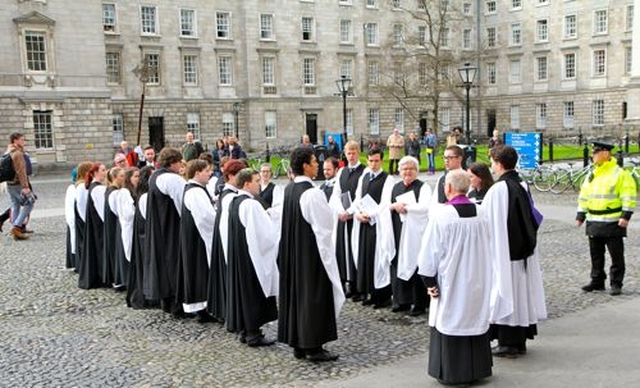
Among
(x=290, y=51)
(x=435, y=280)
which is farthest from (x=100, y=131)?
(x=435, y=280)

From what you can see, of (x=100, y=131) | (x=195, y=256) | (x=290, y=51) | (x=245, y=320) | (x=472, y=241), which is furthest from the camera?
(x=290, y=51)

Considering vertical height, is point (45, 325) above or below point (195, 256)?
below

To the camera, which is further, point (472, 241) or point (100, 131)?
point (100, 131)

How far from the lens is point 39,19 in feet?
116

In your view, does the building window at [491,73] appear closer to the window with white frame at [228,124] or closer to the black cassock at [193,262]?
the window with white frame at [228,124]

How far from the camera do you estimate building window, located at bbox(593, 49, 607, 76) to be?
55781 mm

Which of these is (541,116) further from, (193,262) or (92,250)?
(193,262)

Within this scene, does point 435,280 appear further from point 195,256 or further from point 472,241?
point 195,256

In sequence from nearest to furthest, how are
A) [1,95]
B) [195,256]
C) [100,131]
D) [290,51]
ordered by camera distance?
[195,256]
[1,95]
[100,131]
[290,51]

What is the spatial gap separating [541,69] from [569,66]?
2685 millimetres

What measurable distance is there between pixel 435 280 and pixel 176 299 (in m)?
3.83

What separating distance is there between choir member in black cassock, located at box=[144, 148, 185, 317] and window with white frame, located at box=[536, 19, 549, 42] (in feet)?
188

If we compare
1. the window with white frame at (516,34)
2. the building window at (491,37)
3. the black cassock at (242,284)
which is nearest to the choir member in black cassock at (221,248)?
the black cassock at (242,284)

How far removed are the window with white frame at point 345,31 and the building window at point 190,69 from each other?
524 inches
